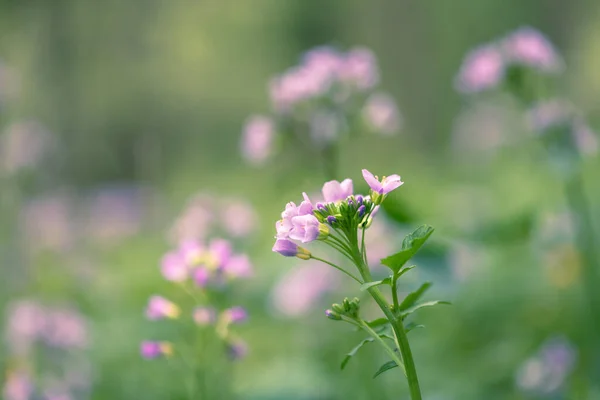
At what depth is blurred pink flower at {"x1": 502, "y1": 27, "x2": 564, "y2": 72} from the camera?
274cm

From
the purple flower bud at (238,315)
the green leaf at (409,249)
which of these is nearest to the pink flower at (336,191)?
Answer: the green leaf at (409,249)

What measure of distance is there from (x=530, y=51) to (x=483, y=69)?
0.54 ft

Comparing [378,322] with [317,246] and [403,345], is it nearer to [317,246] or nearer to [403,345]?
[403,345]

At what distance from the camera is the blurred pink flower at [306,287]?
3.46m

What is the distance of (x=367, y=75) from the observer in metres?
2.70

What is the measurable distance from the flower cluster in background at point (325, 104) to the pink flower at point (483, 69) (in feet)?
0.97

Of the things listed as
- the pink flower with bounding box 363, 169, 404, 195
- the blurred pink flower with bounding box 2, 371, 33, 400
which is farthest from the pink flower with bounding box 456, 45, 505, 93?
the blurred pink flower with bounding box 2, 371, 33, 400

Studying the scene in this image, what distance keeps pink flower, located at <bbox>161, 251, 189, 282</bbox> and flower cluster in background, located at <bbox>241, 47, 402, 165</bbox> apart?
33.5 inches

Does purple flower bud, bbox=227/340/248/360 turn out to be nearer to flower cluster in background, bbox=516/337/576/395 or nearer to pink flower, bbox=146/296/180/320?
pink flower, bbox=146/296/180/320

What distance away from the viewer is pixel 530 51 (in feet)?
8.97

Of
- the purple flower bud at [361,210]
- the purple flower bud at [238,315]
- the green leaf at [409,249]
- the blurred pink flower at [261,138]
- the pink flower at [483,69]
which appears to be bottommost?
the green leaf at [409,249]

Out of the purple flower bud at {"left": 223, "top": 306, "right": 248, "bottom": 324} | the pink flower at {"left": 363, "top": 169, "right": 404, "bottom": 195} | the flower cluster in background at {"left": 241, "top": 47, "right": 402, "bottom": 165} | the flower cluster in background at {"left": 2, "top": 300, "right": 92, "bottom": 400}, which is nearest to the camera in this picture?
the pink flower at {"left": 363, "top": 169, "right": 404, "bottom": 195}

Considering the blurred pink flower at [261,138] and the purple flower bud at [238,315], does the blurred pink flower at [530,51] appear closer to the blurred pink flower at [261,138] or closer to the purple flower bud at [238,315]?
the blurred pink flower at [261,138]

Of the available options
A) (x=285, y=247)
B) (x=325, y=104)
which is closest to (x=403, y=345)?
(x=285, y=247)
